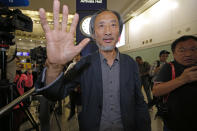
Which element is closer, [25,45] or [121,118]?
[121,118]

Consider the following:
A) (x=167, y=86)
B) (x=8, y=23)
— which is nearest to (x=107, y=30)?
(x=167, y=86)

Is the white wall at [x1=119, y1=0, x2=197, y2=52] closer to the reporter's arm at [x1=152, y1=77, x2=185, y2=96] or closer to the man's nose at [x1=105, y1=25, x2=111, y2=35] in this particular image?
the reporter's arm at [x1=152, y1=77, x2=185, y2=96]

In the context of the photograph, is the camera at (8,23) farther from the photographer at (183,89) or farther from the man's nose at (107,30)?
the photographer at (183,89)

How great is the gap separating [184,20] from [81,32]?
352 centimetres

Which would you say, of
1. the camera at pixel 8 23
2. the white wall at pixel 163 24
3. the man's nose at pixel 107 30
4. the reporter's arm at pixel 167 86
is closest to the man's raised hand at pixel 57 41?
the man's nose at pixel 107 30

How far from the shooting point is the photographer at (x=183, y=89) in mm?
958

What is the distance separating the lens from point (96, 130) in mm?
818

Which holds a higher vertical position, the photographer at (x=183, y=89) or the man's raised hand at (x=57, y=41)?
the man's raised hand at (x=57, y=41)

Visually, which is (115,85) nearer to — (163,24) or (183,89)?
(183,89)

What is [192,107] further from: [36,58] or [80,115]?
[36,58]

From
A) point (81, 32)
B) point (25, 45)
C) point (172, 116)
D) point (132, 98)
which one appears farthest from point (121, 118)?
point (25, 45)

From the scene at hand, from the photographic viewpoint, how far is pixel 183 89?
1.01 meters

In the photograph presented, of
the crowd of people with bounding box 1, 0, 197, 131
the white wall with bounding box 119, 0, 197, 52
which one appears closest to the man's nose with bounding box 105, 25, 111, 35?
the crowd of people with bounding box 1, 0, 197, 131

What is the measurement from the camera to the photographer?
96 cm
